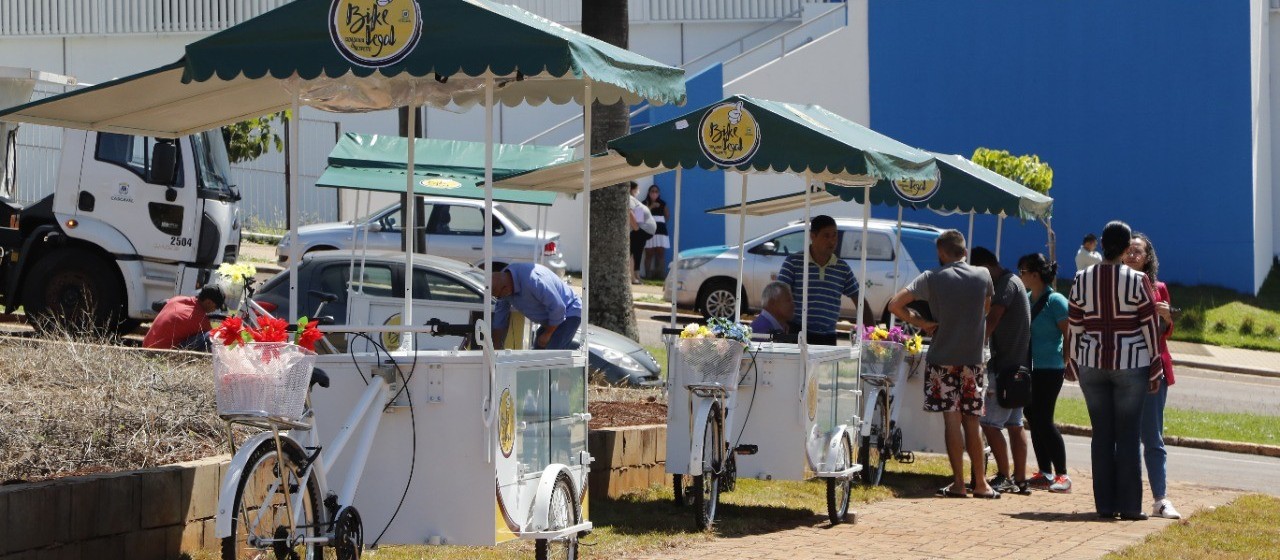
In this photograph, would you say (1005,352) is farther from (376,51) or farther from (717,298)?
(717,298)

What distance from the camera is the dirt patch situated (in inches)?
416

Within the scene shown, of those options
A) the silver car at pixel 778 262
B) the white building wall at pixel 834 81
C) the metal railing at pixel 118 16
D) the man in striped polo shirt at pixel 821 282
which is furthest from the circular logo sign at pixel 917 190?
the metal railing at pixel 118 16

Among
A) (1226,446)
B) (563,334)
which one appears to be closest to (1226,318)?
(1226,446)

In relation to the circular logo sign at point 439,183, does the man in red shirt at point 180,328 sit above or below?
below

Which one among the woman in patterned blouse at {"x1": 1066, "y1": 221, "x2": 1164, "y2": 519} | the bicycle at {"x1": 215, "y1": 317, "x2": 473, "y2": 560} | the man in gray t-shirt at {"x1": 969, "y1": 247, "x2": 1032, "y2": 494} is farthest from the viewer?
the man in gray t-shirt at {"x1": 969, "y1": 247, "x2": 1032, "y2": 494}

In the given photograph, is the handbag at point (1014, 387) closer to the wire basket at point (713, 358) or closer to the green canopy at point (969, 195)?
the green canopy at point (969, 195)

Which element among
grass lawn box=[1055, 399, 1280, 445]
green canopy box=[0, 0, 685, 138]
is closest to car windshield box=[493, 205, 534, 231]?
grass lawn box=[1055, 399, 1280, 445]

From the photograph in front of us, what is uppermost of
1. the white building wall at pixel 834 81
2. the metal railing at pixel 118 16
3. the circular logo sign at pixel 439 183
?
the metal railing at pixel 118 16

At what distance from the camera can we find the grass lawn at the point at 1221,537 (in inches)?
321

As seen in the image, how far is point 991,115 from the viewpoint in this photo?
27.4 metres

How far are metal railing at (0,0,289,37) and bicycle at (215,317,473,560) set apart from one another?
28301 millimetres

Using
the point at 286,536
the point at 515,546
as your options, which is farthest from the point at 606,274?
the point at 286,536

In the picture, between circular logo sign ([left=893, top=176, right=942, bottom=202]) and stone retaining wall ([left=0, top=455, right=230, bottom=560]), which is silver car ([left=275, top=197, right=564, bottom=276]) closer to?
circular logo sign ([left=893, top=176, right=942, bottom=202])

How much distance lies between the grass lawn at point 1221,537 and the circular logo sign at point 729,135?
3.09 m
